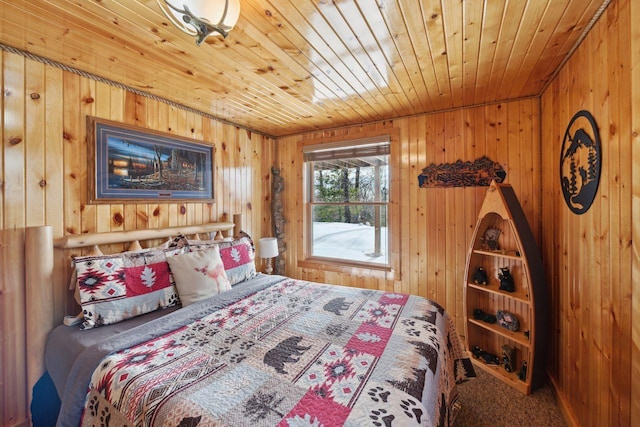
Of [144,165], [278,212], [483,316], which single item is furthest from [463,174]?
[144,165]

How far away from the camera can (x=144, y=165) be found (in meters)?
2.19

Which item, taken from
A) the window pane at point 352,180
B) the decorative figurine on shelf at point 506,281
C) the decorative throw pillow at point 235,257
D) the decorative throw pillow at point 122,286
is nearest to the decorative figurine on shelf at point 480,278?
the decorative figurine on shelf at point 506,281

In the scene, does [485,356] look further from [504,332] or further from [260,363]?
[260,363]

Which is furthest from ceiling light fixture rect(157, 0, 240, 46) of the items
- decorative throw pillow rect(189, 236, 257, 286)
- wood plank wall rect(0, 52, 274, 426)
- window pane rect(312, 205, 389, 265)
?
window pane rect(312, 205, 389, 265)

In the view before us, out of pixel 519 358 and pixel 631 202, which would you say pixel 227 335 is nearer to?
pixel 631 202

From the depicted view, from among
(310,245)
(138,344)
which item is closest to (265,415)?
(138,344)

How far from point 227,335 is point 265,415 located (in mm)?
642

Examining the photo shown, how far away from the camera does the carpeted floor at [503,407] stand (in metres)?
1.70

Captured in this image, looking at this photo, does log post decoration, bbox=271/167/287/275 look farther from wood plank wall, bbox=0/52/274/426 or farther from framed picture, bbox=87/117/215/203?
wood plank wall, bbox=0/52/274/426

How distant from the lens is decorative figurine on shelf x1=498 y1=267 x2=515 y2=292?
2.21 metres

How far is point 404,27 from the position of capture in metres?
1.42

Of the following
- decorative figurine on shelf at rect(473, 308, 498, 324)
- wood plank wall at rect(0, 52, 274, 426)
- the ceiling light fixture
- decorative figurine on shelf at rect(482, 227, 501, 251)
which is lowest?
decorative figurine on shelf at rect(473, 308, 498, 324)

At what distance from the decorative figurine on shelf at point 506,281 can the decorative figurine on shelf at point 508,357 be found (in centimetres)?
50

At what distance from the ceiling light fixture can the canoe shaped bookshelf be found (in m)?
2.20
